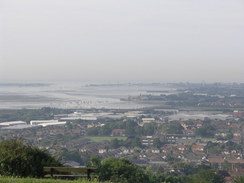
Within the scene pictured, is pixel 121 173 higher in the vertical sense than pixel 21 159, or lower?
lower

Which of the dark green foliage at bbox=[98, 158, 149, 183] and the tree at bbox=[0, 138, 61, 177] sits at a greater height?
the tree at bbox=[0, 138, 61, 177]

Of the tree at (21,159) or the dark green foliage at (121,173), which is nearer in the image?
the tree at (21,159)

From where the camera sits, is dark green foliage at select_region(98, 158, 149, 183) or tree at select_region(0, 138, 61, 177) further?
dark green foliage at select_region(98, 158, 149, 183)

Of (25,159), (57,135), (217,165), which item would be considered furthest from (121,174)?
(57,135)

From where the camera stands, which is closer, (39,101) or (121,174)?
(121,174)

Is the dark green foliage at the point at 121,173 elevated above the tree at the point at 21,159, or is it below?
below

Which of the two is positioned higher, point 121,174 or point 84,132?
point 121,174

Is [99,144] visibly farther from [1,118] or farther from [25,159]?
[25,159]

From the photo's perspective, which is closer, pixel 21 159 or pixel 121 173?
pixel 21 159
